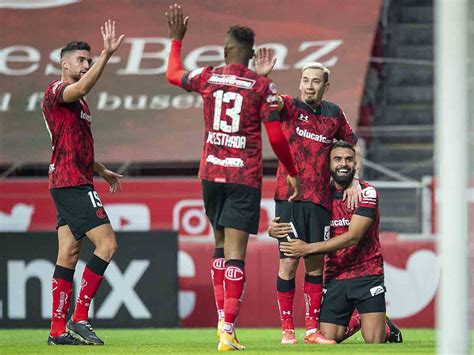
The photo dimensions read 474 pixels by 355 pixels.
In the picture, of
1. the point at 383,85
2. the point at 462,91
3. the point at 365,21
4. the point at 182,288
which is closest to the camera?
the point at 462,91

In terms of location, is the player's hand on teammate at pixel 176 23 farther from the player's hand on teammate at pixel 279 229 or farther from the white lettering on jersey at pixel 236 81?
the player's hand on teammate at pixel 279 229

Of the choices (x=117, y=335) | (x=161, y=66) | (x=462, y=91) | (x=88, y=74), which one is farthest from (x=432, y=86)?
(x=462, y=91)

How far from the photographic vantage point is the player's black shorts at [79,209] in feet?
23.7

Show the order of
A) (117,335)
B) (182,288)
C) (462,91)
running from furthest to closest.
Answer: (182,288)
(117,335)
(462,91)

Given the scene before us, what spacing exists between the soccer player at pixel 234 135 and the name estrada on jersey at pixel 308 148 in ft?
3.42

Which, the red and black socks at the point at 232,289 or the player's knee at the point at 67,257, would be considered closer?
the red and black socks at the point at 232,289

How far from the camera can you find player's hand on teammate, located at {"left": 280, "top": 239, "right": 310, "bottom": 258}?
7359 millimetres

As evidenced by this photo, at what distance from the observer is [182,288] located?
11.6m

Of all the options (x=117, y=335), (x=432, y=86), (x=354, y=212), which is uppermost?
(x=432, y=86)

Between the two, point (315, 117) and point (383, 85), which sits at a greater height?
point (383, 85)

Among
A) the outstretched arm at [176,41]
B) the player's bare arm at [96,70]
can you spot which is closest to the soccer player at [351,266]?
the outstretched arm at [176,41]

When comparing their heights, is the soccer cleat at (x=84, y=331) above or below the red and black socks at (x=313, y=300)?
below

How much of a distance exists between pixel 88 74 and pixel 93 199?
0.88m

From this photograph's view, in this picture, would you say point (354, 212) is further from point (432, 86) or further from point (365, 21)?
point (432, 86)
